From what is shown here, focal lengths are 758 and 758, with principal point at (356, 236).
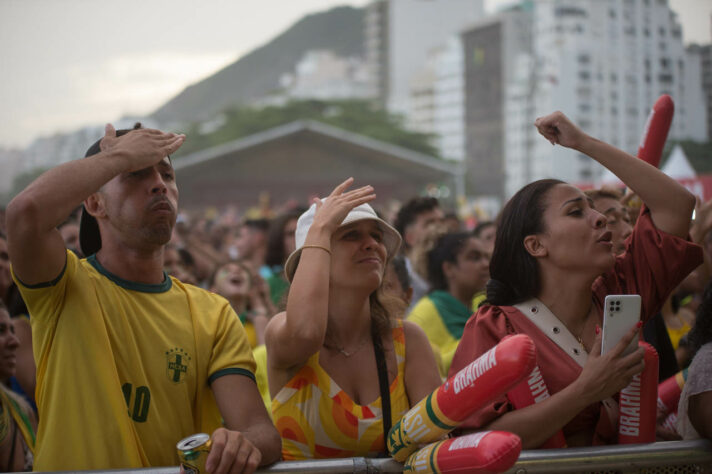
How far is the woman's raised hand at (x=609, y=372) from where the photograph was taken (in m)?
2.37

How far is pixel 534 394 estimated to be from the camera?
2463mm

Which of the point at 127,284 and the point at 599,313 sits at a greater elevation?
the point at 127,284

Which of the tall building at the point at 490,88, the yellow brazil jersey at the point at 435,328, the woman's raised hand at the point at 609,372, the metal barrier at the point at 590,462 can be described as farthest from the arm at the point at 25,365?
the tall building at the point at 490,88

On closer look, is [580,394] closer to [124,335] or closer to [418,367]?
[418,367]

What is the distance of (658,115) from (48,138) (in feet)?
145

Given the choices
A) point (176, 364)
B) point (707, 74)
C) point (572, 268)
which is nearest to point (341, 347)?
point (176, 364)

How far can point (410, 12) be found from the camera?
12006cm

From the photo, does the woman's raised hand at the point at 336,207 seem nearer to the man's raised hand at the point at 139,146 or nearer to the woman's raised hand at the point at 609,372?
the man's raised hand at the point at 139,146

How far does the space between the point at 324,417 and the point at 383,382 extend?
0.82 ft

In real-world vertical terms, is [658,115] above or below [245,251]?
above

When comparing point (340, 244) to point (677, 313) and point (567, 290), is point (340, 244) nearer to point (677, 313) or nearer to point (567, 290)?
point (567, 290)

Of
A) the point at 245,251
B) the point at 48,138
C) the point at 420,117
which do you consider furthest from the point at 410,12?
the point at 245,251

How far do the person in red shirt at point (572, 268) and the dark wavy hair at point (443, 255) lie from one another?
244 cm

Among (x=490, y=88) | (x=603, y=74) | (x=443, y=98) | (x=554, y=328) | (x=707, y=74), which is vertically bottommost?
(x=554, y=328)
